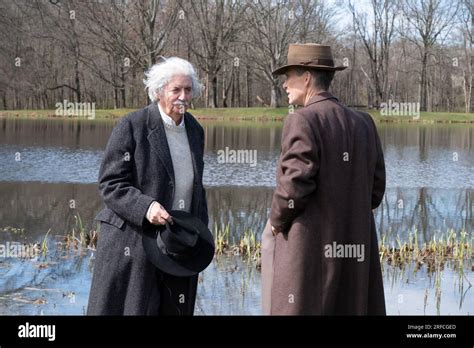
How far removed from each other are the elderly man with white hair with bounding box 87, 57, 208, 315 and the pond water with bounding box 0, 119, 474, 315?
2.44 meters

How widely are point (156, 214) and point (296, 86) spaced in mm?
903

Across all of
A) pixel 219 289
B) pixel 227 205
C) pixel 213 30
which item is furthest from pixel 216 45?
pixel 219 289

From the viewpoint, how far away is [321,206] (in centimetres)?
370

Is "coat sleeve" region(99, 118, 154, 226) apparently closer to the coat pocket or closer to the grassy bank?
the coat pocket

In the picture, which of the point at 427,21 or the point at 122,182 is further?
the point at 427,21

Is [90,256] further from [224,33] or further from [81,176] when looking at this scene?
[224,33]

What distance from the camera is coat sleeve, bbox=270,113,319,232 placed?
3600 mm

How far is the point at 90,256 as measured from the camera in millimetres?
8289

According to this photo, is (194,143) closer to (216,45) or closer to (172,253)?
(172,253)

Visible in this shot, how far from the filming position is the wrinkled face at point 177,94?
392cm
